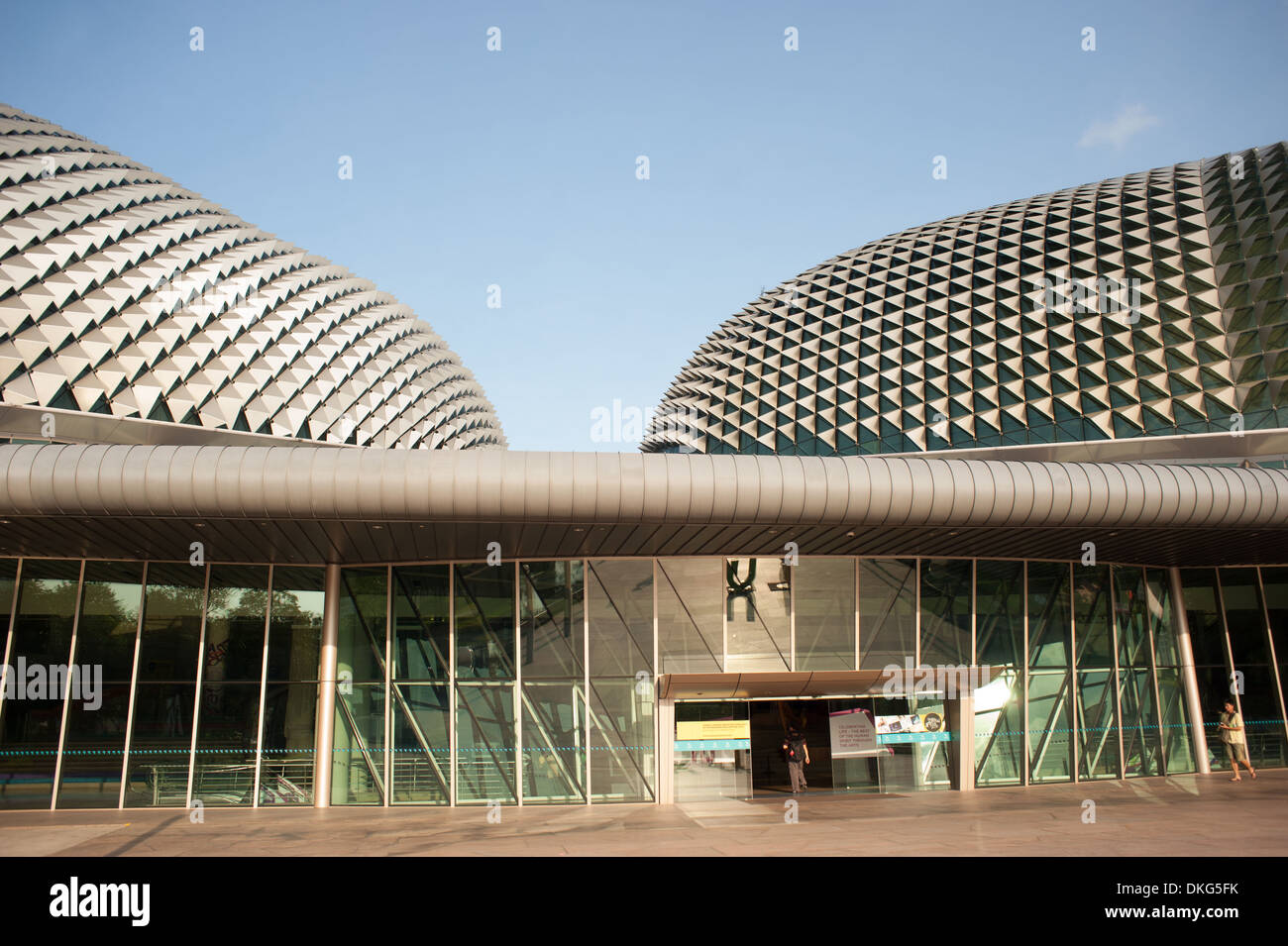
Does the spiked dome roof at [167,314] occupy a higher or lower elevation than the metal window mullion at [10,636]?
higher

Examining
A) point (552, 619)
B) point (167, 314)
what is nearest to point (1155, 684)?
point (552, 619)

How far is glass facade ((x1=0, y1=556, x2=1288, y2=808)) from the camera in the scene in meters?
19.3

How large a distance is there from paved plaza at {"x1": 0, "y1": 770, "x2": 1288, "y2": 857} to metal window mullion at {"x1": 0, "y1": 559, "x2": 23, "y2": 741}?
106 inches

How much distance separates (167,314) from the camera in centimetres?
3188

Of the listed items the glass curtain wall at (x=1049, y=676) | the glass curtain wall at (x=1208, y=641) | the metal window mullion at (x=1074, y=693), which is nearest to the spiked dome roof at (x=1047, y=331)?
the glass curtain wall at (x=1208, y=641)

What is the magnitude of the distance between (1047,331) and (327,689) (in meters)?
31.8

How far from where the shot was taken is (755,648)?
788 inches

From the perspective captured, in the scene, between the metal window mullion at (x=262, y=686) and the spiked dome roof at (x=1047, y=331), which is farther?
the spiked dome roof at (x=1047, y=331)

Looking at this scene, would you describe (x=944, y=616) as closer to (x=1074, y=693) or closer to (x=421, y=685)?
(x=1074, y=693)

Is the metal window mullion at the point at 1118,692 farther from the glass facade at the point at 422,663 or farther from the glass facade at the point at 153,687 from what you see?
the glass facade at the point at 153,687

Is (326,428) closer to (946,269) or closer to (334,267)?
(334,267)

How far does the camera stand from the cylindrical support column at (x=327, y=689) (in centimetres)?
1928

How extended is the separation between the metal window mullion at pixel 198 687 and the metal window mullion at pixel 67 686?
122 centimetres
